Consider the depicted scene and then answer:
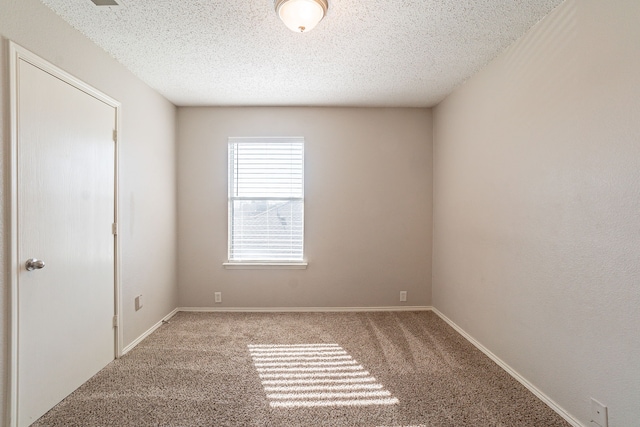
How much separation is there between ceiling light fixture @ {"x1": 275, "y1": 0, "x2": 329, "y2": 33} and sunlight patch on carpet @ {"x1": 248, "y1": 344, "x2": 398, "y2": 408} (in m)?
2.47

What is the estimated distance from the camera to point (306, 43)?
235 cm

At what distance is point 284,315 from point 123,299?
5.66 feet

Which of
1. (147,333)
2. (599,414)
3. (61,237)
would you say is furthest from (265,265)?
(599,414)

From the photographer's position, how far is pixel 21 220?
176cm

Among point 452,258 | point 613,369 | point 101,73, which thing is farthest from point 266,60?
point 613,369

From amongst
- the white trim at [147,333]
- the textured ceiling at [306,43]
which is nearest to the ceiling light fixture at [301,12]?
the textured ceiling at [306,43]

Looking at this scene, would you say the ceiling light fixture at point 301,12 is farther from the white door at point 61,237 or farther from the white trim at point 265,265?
the white trim at point 265,265

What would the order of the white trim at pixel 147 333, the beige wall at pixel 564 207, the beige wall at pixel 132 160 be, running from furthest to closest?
1. the white trim at pixel 147 333
2. the beige wall at pixel 132 160
3. the beige wall at pixel 564 207

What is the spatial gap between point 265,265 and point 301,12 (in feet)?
9.20

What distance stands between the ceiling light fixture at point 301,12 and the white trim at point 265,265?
264 centimetres

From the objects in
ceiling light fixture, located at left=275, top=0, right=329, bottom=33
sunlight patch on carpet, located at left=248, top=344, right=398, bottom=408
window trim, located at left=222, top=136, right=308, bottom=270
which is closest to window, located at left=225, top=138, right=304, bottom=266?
window trim, located at left=222, top=136, right=308, bottom=270

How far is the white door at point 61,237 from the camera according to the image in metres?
1.79

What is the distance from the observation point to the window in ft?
12.6

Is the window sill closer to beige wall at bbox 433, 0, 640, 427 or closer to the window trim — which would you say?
the window trim
